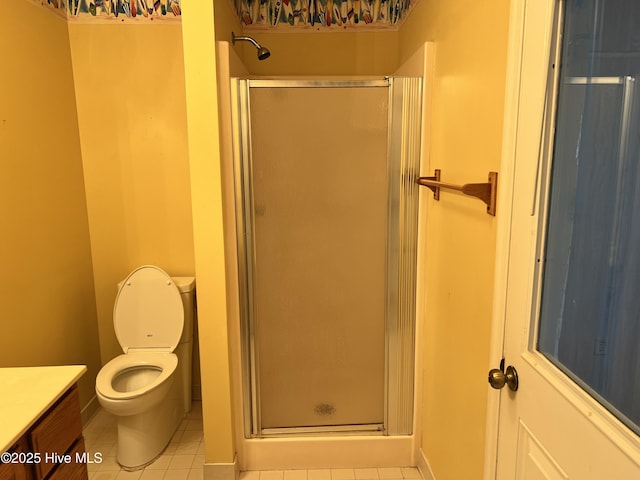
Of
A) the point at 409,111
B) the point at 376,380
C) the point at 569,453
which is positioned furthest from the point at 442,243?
the point at 569,453

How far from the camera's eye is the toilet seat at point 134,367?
6.52ft

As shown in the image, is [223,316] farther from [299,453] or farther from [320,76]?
[320,76]

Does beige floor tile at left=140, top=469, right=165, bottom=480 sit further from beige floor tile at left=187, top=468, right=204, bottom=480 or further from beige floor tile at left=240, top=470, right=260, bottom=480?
beige floor tile at left=240, top=470, right=260, bottom=480

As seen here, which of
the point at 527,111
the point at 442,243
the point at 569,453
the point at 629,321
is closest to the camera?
the point at 629,321

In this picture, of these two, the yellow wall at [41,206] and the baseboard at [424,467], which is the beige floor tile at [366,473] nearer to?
the baseboard at [424,467]

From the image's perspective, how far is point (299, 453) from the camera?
2152 mm

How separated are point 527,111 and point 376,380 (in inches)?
60.3

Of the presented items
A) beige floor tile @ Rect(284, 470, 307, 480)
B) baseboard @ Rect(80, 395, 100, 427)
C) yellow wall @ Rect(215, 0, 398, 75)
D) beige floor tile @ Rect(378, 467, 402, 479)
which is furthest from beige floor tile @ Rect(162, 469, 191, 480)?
yellow wall @ Rect(215, 0, 398, 75)

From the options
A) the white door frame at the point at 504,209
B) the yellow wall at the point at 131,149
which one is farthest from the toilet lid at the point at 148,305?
the white door frame at the point at 504,209

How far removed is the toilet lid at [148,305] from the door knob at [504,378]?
1735 mm

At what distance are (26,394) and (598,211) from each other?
155 cm

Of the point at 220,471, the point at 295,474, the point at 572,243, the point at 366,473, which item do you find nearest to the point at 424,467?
the point at 366,473

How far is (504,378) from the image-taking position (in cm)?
111

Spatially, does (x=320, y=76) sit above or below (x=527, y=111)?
above
